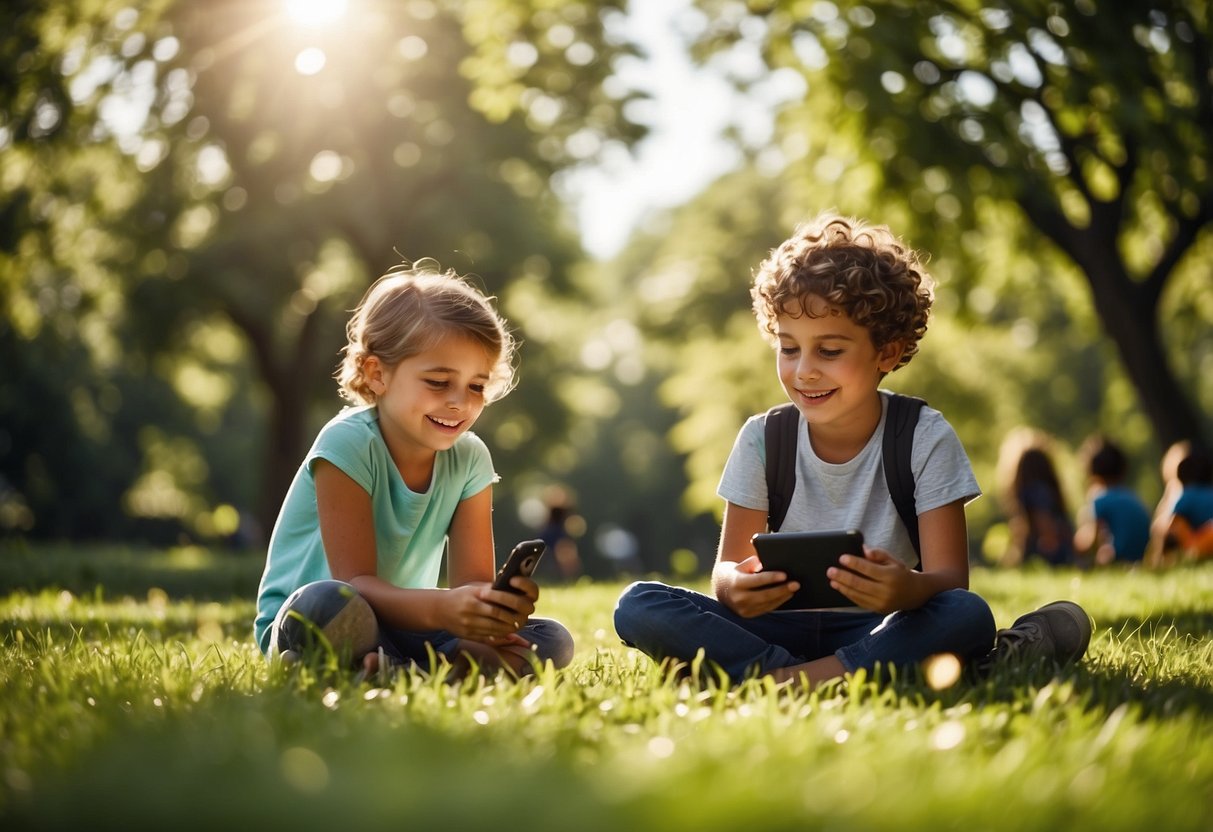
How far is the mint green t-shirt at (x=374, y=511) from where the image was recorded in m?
3.92

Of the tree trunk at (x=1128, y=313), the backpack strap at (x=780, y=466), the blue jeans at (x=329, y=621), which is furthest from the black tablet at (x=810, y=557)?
the tree trunk at (x=1128, y=313)

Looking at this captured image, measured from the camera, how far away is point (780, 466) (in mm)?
4141

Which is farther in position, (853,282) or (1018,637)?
(853,282)

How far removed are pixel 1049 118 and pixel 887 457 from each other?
851 cm

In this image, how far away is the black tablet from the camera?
11.5 ft

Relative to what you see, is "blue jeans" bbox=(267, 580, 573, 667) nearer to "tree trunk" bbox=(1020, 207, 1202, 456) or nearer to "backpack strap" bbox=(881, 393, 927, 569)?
"backpack strap" bbox=(881, 393, 927, 569)

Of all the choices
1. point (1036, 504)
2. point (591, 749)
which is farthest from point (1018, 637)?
point (1036, 504)

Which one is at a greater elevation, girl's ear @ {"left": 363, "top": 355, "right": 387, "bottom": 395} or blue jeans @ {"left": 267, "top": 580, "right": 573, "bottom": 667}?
girl's ear @ {"left": 363, "top": 355, "right": 387, "bottom": 395}

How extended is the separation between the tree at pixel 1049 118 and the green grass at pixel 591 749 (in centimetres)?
614

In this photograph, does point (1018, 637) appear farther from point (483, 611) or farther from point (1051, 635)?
point (483, 611)

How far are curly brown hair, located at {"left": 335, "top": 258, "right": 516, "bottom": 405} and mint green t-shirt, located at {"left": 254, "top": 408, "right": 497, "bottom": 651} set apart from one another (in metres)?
0.19

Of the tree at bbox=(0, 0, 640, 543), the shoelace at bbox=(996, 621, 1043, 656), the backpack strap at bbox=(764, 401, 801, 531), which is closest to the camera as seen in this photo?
the shoelace at bbox=(996, 621, 1043, 656)

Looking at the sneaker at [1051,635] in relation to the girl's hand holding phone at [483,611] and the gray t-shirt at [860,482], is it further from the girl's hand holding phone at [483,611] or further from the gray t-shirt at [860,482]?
the girl's hand holding phone at [483,611]

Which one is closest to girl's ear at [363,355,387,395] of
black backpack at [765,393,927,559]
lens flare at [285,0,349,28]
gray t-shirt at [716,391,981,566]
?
gray t-shirt at [716,391,981,566]
